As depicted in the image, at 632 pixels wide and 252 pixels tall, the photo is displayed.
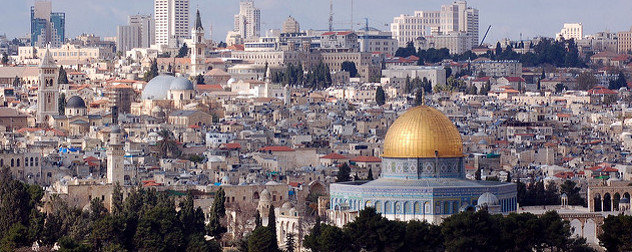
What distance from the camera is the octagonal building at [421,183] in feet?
150

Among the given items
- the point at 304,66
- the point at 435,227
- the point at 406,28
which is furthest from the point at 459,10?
the point at 435,227

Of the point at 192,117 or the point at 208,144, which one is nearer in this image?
the point at 208,144

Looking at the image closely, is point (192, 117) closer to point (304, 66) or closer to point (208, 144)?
point (208, 144)

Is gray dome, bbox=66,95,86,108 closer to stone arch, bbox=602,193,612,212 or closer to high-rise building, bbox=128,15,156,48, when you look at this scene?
stone arch, bbox=602,193,612,212

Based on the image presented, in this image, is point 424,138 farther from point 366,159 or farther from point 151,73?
point 151,73

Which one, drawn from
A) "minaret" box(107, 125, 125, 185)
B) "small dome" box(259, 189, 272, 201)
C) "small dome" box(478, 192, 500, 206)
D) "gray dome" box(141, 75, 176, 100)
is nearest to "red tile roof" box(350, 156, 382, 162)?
"minaret" box(107, 125, 125, 185)

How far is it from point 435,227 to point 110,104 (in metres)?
55.9

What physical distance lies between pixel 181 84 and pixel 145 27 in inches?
3842

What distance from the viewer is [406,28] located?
603ft

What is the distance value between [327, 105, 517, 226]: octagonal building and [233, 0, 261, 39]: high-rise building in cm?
14006

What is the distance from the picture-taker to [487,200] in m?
45.2

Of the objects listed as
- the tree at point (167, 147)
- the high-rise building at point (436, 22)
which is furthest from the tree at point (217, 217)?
the high-rise building at point (436, 22)

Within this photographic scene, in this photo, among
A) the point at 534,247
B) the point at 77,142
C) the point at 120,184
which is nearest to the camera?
the point at 534,247

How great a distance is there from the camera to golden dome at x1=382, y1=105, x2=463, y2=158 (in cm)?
4616
